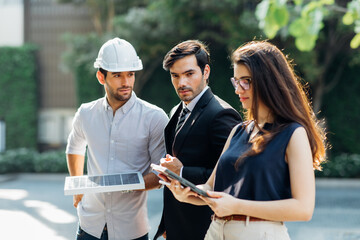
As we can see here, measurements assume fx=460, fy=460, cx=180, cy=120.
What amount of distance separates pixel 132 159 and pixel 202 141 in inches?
21.6

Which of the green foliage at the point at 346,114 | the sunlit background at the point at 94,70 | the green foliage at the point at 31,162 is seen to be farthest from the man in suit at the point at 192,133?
the green foliage at the point at 31,162

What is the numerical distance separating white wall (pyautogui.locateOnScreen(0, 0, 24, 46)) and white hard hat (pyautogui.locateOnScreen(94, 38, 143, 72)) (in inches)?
632

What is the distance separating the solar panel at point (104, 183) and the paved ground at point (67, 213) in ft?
15.1

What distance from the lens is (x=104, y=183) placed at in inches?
103

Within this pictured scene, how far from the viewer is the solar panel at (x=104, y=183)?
2525 mm

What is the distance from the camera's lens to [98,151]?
3.04 metres

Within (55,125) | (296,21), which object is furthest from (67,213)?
(55,125)

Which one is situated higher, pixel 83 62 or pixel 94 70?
pixel 83 62

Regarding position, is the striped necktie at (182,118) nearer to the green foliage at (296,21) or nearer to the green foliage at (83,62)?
the green foliage at (296,21)

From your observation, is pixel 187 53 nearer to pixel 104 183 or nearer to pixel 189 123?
pixel 189 123

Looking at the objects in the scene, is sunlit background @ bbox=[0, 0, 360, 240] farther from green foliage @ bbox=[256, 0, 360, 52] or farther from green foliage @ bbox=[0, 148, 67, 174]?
green foliage @ bbox=[256, 0, 360, 52]

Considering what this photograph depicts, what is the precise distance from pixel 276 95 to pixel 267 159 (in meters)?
0.28

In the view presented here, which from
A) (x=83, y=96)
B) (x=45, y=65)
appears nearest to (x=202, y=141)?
(x=83, y=96)

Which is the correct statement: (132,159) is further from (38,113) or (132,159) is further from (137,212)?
(38,113)
